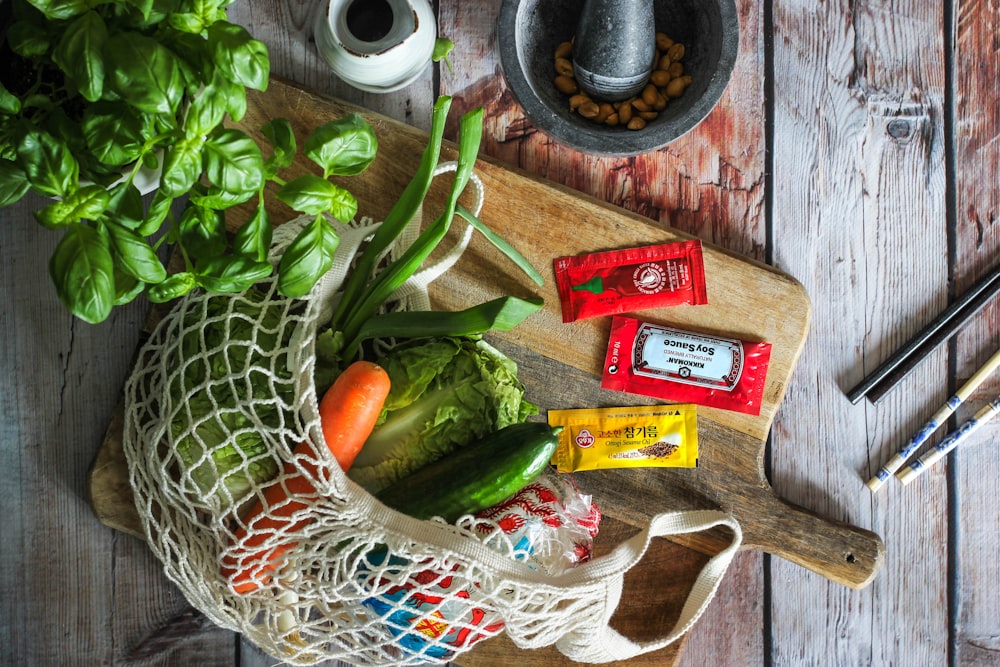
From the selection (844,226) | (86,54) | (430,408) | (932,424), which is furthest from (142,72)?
(932,424)

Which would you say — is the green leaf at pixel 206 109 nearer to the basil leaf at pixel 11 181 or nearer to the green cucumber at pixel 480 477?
the basil leaf at pixel 11 181

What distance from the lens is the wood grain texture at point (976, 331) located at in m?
1.12

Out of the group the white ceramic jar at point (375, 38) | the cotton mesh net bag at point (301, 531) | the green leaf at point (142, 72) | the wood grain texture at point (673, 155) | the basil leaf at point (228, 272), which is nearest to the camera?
the green leaf at point (142, 72)

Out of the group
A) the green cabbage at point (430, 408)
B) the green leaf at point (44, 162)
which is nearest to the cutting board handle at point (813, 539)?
the green cabbage at point (430, 408)

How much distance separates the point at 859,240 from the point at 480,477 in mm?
648

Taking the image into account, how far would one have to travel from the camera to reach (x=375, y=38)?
1008 millimetres

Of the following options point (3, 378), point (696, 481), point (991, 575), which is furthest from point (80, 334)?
point (991, 575)

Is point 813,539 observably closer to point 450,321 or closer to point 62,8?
point 450,321

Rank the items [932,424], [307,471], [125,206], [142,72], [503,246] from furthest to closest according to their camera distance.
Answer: [932,424]
[503,246]
[307,471]
[125,206]
[142,72]

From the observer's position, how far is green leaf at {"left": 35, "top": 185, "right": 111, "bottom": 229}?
25.0 inches

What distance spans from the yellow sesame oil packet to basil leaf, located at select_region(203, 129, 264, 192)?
539 millimetres

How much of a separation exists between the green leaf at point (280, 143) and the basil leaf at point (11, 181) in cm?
20

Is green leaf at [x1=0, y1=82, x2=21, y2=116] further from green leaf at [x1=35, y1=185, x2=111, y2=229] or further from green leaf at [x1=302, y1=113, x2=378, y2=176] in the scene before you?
green leaf at [x1=302, y1=113, x2=378, y2=176]

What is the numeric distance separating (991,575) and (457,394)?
817 millimetres
